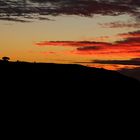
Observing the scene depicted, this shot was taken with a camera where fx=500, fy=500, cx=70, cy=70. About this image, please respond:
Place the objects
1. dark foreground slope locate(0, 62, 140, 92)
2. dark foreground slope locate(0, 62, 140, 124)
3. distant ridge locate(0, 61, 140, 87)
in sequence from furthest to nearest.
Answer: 1. distant ridge locate(0, 61, 140, 87)
2. dark foreground slope locate(0, 62, 140, 92)
3. dark foreground slope locate(0, 62, 140, 124)

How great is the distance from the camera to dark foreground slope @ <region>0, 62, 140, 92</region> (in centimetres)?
4472

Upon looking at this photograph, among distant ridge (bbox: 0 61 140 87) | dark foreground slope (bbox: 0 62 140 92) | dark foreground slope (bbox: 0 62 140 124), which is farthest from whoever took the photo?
distant ridge (bbox: 0 61 140 87)

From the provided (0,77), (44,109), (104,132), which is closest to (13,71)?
(0,77)

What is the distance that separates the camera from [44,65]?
169 feet

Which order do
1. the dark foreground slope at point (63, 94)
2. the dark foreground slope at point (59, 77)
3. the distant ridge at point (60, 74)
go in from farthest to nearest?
the distant ridge at point (60, 74)
the dark foreground slope at point (59, 77)
the dark foreground slope at point (63, 94)

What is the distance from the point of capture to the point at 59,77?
1928 inches

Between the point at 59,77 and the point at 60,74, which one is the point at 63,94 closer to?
the point at 59,77

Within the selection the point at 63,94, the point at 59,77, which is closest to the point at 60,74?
the point at 59,77

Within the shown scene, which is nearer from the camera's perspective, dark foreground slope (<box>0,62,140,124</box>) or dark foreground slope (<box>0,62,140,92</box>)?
dark foreground slope (<box>0,62,140,124</box>)

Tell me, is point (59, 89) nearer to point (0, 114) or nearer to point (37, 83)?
point (37, 83)

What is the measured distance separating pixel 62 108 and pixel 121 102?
8488 mm

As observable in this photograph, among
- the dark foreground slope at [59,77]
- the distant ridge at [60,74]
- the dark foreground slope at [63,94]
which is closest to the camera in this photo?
the dark foreground slope at [63,94]

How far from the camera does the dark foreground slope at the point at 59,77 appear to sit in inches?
1761

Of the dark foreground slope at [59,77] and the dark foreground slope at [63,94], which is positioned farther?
the dark foreground slope at [59,77]
